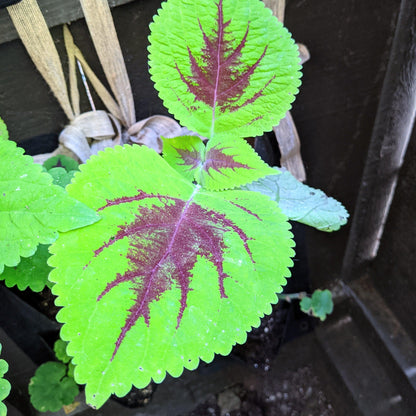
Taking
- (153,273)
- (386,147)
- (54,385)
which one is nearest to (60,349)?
(54,385)

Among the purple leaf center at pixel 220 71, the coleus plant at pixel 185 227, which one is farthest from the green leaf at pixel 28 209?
the purple leaf center at pixel 220 71

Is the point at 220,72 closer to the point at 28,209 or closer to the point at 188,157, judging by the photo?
the point at 188,157

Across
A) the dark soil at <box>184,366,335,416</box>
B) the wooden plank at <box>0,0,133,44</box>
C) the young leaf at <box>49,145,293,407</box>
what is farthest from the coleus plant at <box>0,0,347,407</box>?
the dark soil at <box>184,366,335,416</box>

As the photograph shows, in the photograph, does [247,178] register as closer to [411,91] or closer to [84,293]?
[84,293]

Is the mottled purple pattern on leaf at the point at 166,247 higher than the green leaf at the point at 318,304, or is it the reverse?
the mottled purple pattern on leaf at the point at 166,247

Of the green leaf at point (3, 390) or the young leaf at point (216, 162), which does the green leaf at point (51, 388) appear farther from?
the young leaf at point (216, 162)

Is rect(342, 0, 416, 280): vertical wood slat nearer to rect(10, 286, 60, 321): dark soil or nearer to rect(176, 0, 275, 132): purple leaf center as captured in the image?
rect(176, 0, 275, 132): purple leaf center
